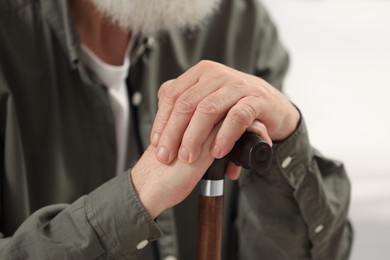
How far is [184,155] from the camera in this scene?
0.66 m

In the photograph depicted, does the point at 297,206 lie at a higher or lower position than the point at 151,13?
lower

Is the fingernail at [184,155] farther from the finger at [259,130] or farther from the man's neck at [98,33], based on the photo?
the man's neck at [98,33]

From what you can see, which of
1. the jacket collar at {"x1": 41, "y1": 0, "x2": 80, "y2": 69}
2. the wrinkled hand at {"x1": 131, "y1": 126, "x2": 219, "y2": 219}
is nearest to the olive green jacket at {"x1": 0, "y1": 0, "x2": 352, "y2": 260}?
the jacket collar at {"x1": 41, "y1": 0, "x2": 80, "y2": 69}

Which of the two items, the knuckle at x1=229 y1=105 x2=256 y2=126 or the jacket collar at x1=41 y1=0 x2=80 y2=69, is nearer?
the knuckle at x1=229 y1=105 x2=256 y2=126

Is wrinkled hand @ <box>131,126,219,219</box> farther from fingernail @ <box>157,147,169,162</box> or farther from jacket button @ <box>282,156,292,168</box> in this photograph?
jacket button @ <box>282,156,292,168</box>

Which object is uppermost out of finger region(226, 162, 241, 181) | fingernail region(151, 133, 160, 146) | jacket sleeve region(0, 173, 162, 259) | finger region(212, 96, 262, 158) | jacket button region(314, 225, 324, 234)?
finger region(212, 96, 262, 158)

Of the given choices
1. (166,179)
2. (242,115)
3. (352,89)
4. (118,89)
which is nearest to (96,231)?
(166,179)

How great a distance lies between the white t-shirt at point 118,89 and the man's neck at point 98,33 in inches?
0.6

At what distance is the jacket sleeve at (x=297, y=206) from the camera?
2.63 ft

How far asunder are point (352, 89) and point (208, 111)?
0.71 m

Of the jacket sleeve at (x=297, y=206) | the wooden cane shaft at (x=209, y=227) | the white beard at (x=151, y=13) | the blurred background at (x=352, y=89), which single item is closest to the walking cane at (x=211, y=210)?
the wooden cane shaft at (x=209, y=227)

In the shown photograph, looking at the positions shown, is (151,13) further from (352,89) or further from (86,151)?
(352,89)

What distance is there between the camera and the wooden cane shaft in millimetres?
672

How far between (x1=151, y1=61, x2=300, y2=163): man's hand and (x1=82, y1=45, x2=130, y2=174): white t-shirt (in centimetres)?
23
